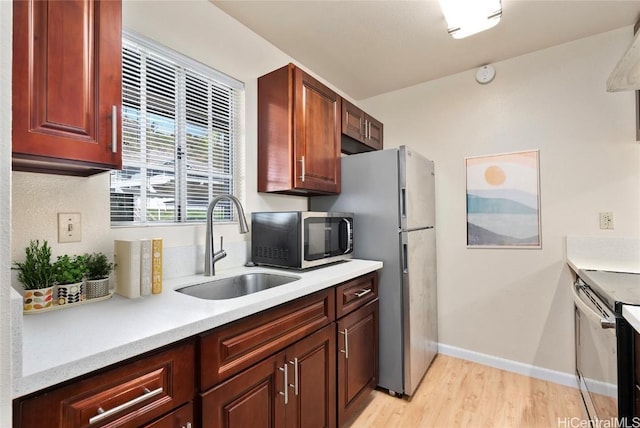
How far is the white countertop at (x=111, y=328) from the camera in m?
0.64

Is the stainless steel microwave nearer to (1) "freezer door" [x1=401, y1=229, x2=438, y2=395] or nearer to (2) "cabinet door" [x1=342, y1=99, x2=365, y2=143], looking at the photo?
(1) "freezer door" [x1=401, y1=229, x2=438, y2=395]

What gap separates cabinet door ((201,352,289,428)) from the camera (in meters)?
0.94

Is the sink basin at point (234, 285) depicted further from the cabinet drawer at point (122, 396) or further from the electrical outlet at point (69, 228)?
the cabinet drawer at point (122, 396)

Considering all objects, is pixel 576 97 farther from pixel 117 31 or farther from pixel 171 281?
pixel 171 281

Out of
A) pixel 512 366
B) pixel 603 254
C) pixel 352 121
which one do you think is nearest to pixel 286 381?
pixel 352 121

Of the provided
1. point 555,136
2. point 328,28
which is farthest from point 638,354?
point 328,28

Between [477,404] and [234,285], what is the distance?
5.77 feet

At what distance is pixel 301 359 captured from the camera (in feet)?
4.28

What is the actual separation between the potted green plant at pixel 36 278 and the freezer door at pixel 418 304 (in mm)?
1772

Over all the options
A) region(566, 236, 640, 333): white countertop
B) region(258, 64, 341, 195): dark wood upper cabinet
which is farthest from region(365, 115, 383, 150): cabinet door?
region(566, 236, 640, 333): white countertop

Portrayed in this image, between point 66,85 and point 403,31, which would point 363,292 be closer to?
point 66,85

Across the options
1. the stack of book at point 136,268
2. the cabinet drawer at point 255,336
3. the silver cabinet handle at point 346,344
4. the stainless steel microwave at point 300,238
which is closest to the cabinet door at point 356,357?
the silver cabinet handle at point 346,344

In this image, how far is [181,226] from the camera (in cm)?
158

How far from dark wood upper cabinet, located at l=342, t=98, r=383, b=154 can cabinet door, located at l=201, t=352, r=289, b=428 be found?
1.77m
